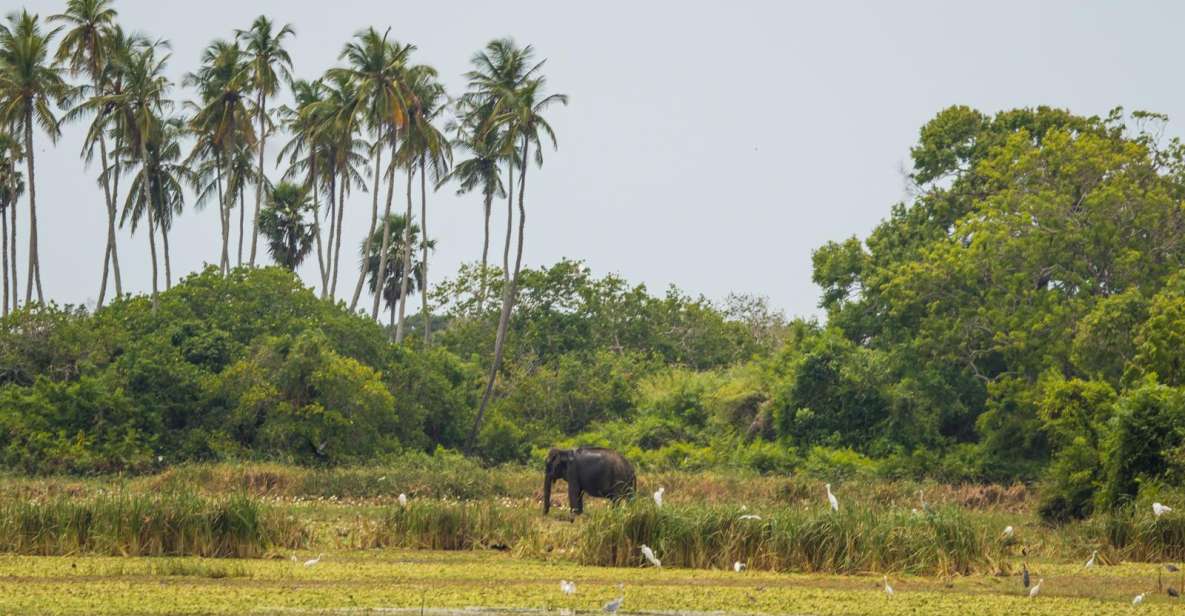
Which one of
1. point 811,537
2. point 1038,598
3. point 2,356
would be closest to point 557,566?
point 811,537

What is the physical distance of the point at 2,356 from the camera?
148 feet

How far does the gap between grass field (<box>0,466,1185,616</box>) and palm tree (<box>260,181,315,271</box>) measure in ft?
129

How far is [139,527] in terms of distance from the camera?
22.7 meters

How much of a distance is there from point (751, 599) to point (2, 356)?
1249 inches

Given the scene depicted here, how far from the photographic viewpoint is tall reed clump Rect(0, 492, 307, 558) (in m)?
22.7

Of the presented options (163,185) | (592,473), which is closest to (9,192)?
(163,185)

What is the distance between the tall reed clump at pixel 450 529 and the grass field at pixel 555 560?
24 millimetres

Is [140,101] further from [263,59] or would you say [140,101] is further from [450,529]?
[450,529]

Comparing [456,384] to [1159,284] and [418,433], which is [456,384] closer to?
[418,433]

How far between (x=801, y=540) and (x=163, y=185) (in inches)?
1630

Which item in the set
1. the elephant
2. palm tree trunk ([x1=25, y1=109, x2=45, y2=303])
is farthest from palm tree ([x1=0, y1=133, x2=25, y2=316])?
the elephant

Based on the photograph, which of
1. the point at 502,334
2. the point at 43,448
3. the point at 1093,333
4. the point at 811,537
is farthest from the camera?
the point at 502,334

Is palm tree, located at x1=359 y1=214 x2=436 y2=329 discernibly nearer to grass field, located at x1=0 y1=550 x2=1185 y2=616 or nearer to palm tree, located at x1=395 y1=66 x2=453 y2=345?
palm tree, located at x1=395 y1=66 x2=453 y2=345

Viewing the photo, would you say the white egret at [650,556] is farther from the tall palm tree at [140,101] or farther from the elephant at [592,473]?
the tall palm tree at [140,101]
